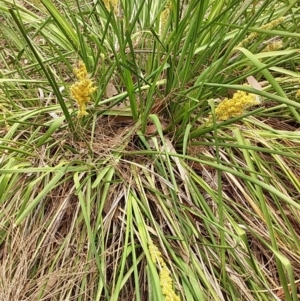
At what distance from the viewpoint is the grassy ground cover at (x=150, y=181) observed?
0.94m

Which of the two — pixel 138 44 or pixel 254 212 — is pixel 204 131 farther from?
pixel 138 44

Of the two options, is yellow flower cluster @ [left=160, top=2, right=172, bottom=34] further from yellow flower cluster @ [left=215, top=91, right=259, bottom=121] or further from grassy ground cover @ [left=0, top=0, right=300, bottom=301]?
yellow flower cluster @ [left=215, top=91, right=259, bottom=121]

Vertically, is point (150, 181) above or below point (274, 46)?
below

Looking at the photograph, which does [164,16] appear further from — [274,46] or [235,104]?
[235,104]

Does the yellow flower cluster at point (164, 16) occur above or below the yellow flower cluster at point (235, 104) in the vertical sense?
above

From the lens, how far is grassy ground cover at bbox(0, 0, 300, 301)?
94 cm

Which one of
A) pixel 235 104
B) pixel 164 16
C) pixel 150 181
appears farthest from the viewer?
pixel 164 16

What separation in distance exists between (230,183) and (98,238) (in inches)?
14.1

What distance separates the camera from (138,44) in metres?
1.33

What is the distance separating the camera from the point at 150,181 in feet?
3.48

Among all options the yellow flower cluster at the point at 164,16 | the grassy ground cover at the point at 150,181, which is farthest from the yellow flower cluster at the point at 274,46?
the yellow flower cluster at the point at 164,16

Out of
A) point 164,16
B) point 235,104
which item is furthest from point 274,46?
point 235,104

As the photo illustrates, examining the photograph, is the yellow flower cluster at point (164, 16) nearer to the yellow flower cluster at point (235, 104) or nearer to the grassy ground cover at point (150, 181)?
the grassy ground cover at point (150, 181)

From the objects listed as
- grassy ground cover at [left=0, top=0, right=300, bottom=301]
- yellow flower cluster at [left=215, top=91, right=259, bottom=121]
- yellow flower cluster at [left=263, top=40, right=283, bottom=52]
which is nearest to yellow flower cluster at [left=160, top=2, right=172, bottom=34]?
grassy ground cover at [left=0, top=0, right=300, bottom=301]
